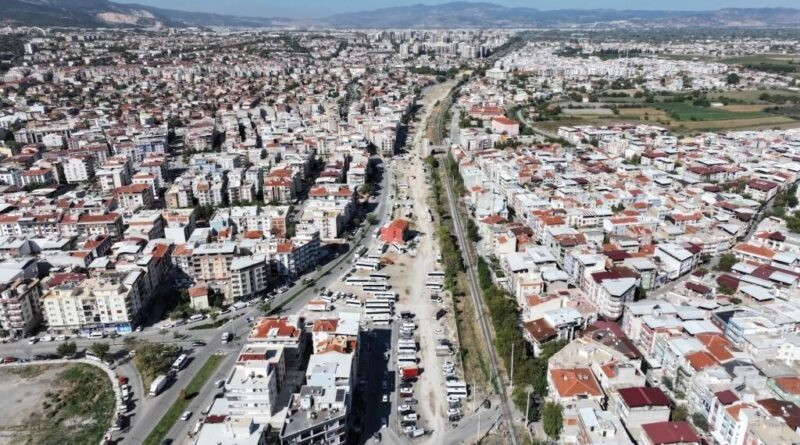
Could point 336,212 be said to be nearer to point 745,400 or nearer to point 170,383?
point 170,383

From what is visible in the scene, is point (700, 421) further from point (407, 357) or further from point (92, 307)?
point (92, 307)

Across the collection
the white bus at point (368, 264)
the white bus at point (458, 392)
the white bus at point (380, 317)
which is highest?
the white bus at point (368, 264)

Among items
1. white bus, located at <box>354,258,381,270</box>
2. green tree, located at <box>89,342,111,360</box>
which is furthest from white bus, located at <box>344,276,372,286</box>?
green tree, located at <box>89,342,111,360</box>

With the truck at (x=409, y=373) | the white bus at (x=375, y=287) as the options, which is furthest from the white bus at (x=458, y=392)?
the white bus at (x=375, y=287)

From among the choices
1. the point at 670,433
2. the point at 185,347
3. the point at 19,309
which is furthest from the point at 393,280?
the point at 19,309

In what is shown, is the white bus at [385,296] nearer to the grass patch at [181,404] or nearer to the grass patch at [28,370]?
the grass patch at [181,404]

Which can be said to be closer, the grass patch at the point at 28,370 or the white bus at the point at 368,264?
the grass patch at the point at 28,370

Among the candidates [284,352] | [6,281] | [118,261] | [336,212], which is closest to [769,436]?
[284,352]

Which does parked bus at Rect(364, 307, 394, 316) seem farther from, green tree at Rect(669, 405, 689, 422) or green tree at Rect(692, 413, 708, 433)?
green tree at Rect(692, 413, 708, 433)
